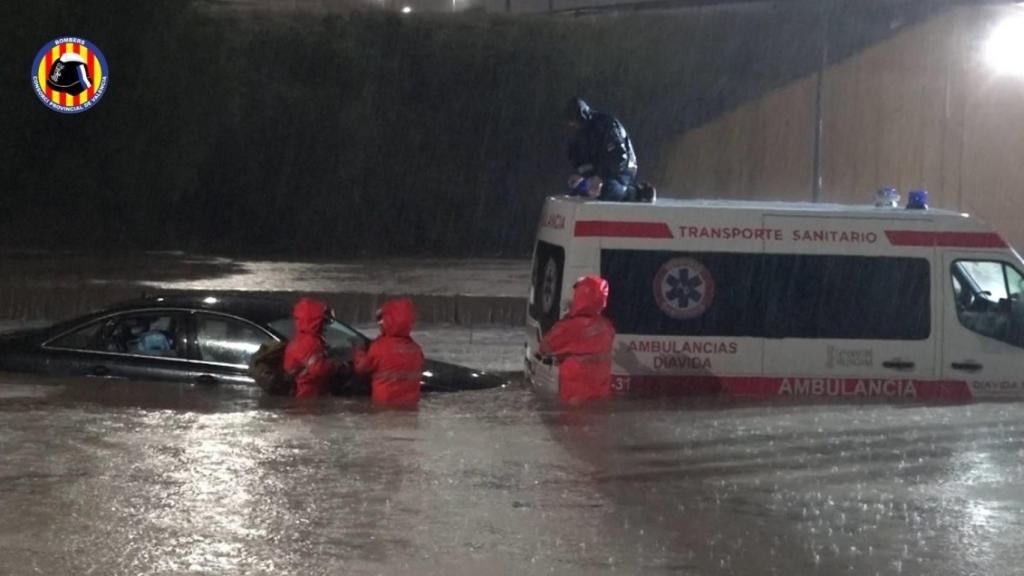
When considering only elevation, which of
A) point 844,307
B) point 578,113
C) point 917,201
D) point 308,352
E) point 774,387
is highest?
point 578,113

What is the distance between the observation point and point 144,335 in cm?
1207

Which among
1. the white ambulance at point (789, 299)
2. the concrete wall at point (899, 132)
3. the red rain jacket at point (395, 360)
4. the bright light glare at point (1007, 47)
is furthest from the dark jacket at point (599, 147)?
the concrete wall at point (899, 132)

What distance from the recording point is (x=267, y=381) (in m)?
11.7

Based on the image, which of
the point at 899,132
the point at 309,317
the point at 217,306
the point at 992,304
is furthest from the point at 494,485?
the point at 899,132

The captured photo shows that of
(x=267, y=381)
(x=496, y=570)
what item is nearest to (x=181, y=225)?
(x=267, y=381)

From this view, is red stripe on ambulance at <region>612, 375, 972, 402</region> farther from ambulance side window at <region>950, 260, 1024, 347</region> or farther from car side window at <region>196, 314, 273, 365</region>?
car side window at <region>196, 314, 273, 365</region>

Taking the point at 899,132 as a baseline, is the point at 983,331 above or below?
below

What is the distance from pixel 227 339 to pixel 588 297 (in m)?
3.06

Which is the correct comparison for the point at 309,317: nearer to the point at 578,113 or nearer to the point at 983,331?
the point at 578,113

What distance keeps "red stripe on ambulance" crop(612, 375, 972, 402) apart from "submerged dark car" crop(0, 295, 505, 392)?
2.87m

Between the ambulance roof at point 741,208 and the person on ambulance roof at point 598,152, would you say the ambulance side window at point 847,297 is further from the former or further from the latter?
the person on ambulance roof at point 598,152

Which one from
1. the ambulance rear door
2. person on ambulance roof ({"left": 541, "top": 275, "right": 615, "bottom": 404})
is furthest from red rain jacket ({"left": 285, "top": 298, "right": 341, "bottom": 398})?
the ambulance rear door

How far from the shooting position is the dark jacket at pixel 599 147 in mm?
12656

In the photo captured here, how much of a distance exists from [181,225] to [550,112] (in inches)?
332
